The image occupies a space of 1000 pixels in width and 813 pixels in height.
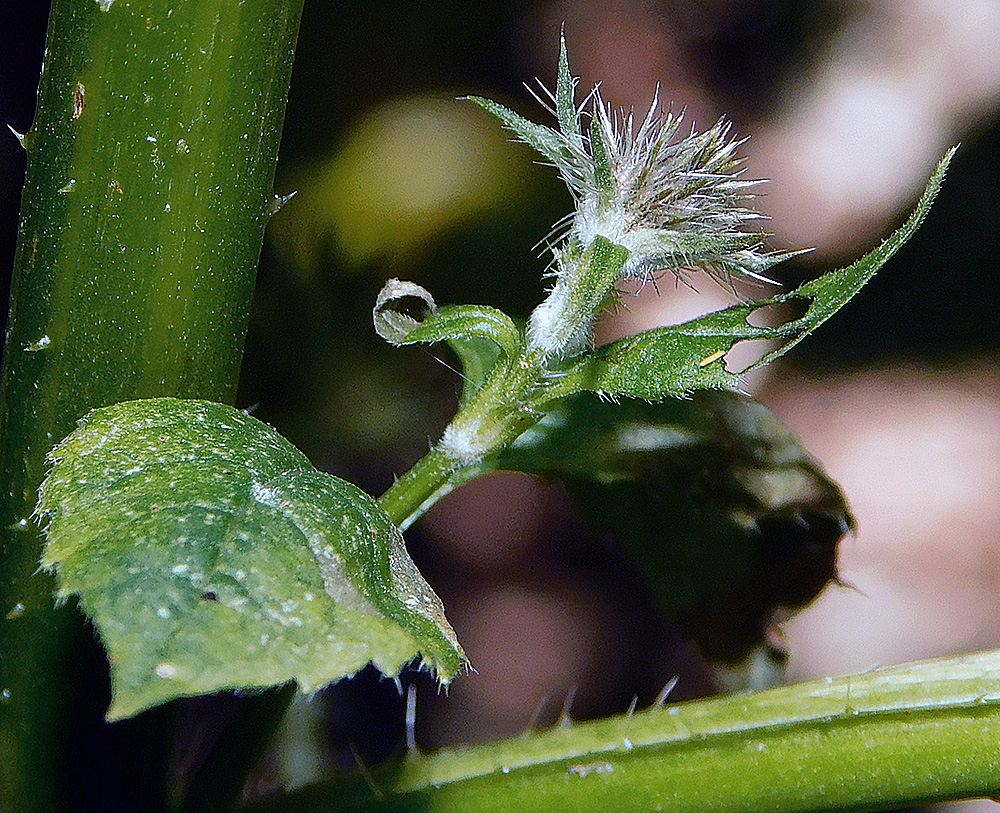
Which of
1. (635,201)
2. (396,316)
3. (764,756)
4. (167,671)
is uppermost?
(635,201)

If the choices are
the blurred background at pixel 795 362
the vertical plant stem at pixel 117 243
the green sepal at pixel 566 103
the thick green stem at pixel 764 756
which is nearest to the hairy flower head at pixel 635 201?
the green sepal at pixel 566 103

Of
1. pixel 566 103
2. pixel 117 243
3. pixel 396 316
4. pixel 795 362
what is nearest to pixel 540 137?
pixel 566 103

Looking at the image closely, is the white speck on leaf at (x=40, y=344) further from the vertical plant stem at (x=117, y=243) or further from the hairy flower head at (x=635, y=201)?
the hairy flower head at (x=635, y=201)

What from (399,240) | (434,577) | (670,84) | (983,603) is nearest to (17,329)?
(399,240)

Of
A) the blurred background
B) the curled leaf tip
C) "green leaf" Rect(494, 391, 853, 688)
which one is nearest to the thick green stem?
"green leaf" Rect(494, 391, 853, 688)

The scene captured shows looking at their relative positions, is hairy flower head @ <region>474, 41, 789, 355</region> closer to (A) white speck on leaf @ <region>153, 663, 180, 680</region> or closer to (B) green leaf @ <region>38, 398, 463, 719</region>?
(B) green leaf @ <region>38, 398, 463, 719</region>

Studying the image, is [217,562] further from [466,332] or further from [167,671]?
[466,332]

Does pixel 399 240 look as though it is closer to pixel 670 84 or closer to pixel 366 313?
pixel 366 313
